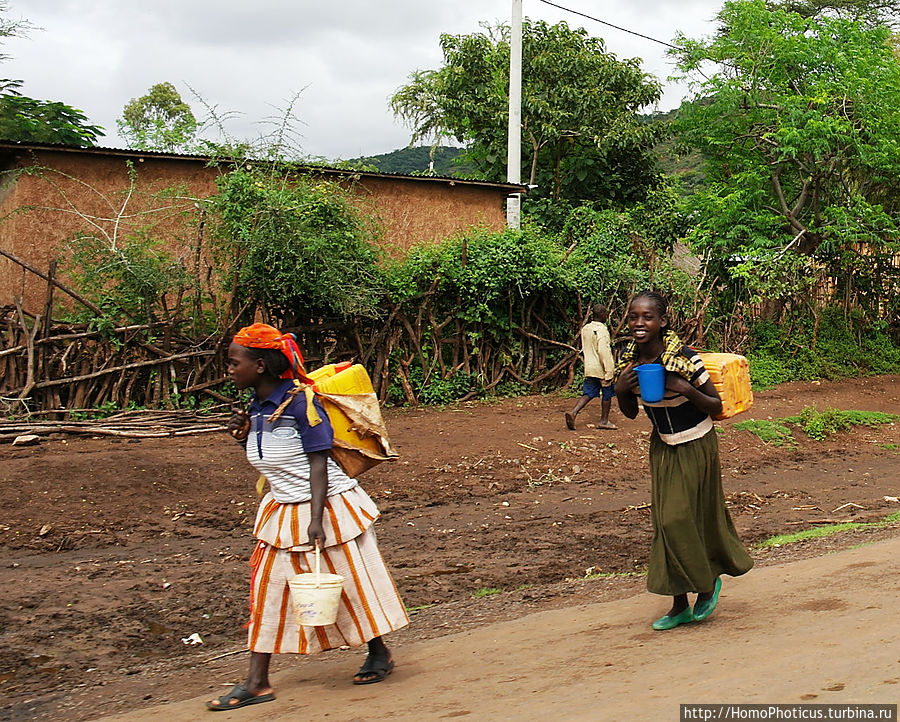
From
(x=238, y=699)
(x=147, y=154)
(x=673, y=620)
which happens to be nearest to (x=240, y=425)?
(x=238, y=699)

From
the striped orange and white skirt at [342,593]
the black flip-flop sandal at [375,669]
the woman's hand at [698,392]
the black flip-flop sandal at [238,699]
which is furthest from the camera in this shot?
the woman's hand at [698,392]

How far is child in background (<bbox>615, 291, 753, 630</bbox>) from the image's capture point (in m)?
4.66

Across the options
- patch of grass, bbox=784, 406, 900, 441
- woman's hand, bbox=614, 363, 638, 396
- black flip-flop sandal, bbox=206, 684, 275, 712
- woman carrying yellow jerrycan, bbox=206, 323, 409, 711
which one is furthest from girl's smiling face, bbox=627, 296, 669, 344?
patch of grass, bbox=784, 406, 900, 441

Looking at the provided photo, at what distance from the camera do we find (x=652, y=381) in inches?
183

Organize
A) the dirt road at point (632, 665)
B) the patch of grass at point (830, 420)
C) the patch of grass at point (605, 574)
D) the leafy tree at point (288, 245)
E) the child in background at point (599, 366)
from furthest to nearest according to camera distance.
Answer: the patch of grass at point (830, 420) → the child in background at point (599, 366) → the leafy tree at point (288, 245) → the patch of grass at point (605, 574) → the dirt road at point (632, 665)

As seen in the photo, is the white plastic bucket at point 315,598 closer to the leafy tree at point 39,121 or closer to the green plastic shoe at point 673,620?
the green plastic shoe at point 673,620

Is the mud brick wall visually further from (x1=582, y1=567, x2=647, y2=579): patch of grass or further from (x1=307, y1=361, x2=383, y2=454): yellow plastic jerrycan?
(x1=307, y1=361, x2=383, y2=454): yellow plastic jerrycan

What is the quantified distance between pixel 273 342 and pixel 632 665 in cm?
207

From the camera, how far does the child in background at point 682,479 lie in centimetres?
466

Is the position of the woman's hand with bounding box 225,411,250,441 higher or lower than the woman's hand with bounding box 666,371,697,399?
lower

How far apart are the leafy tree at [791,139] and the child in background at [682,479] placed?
11.3 meters

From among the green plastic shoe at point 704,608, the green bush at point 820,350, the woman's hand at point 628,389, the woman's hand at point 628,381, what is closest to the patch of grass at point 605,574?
the green plastic shoe at point 704,608

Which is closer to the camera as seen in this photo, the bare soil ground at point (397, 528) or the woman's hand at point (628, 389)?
the woman's hand at point (628, 389)

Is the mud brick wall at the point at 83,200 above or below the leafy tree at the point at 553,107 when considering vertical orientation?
below
